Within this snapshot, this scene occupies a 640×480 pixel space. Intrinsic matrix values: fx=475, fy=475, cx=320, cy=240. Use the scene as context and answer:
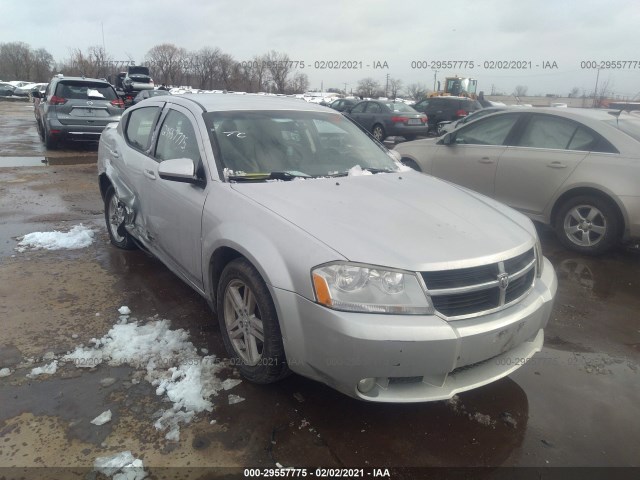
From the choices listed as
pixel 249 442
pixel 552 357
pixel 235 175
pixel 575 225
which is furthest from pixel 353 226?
pixel 575 225

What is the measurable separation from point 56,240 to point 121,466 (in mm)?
3729

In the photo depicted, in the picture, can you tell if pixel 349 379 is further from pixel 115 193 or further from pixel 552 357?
pixel 115 193

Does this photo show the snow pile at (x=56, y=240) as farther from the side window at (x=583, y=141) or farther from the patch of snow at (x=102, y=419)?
the side window at (x=583, y=141)

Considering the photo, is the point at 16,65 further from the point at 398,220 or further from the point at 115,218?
the point at 398,220

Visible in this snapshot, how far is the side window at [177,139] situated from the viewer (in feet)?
11.1

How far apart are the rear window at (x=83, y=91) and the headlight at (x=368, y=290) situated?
447 inches

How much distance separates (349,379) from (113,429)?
1.24 m

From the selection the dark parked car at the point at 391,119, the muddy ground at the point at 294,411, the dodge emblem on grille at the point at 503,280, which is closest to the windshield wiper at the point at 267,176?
the muddy ground at the point at 294,411

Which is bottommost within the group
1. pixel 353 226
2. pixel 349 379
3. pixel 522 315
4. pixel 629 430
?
pixel 629 430

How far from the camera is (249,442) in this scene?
2.35 m

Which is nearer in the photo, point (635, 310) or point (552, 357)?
point (552, 357)

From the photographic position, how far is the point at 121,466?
7.16 ft

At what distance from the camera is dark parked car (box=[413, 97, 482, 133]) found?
734 inches

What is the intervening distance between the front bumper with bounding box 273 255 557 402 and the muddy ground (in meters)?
0.33
